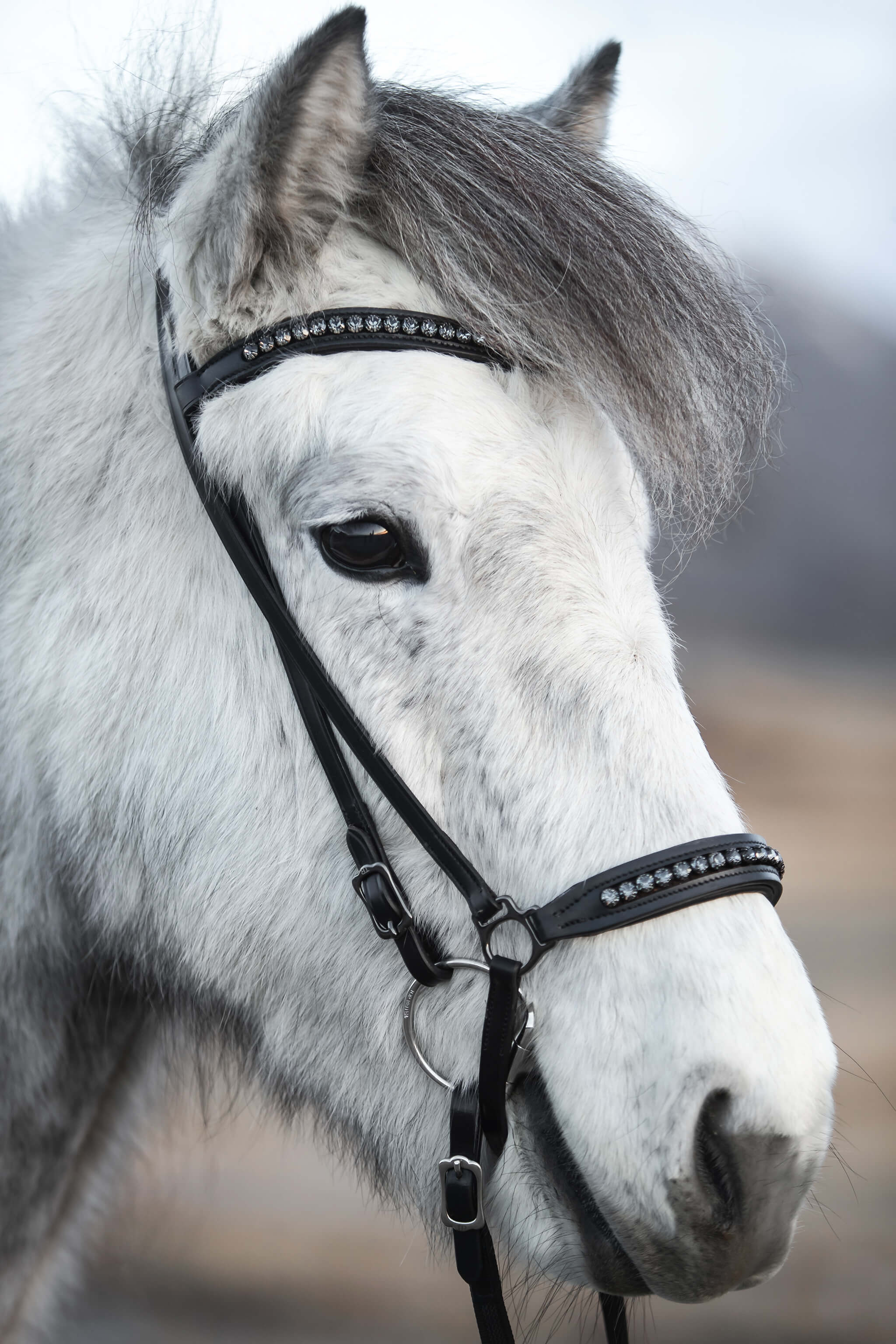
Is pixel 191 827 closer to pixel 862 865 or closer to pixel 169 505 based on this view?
pixel 169 505

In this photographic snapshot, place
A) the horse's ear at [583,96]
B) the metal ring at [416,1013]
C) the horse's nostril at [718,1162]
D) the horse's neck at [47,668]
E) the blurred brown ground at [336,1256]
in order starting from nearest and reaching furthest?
the horse's nostril at [718,1162], the metal ring at [416,1013], the horse's neck at [47,668], the horse's ear at [583,96], the blurred brown ground at [336,1256]

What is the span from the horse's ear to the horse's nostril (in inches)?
41.1

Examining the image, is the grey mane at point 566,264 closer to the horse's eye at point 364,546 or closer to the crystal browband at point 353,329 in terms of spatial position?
the crystal browband at point 353,329

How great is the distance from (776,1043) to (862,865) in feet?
14.3

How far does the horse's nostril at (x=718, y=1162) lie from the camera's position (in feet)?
1.85

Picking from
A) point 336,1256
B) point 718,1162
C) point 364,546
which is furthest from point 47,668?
point 336,1256

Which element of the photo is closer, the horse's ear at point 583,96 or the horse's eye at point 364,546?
the horse's eye at point 364,546

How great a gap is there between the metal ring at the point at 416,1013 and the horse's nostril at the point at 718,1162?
0.18 m

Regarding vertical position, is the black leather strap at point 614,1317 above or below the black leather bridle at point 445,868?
below

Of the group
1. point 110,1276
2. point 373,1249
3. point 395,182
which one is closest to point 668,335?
point 395,182

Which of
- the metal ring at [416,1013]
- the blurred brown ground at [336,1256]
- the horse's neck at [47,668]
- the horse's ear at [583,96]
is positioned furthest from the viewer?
the blurred brown ground at [336,1256]

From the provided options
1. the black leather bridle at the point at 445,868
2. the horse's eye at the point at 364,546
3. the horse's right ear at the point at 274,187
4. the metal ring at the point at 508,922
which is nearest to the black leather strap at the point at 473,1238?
the black leather bridle at the point at 445,868

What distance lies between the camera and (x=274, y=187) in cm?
72

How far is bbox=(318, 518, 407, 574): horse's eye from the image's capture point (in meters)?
0.68
